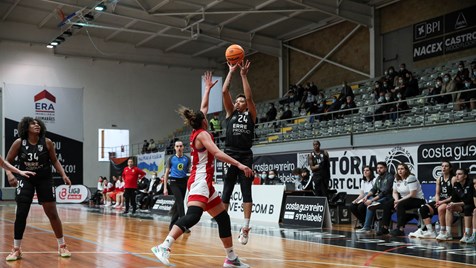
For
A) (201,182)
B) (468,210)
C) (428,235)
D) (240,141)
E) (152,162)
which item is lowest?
(428,235)

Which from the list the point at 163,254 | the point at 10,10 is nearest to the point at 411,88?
the point at 163,254

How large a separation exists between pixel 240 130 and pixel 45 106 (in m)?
24.2

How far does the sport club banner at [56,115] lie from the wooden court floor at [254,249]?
18.7m

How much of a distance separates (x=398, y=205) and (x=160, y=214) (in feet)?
25.4

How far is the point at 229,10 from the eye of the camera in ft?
77.3

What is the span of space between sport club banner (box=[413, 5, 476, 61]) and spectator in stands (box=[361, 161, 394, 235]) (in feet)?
32.9

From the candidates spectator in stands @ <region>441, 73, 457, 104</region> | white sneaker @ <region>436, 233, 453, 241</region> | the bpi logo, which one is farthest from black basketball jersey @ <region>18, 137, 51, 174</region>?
the bpi logo

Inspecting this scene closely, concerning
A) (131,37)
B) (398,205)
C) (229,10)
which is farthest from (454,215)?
(131,37)

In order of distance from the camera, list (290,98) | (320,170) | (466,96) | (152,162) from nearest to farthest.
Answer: (320,170) → (466,96) → (290,98) → (152,162)

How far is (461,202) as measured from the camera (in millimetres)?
9328

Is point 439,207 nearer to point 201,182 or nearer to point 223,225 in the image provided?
point 223,225

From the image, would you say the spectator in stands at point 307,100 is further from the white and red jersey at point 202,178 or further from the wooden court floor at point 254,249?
the white and red jersey at point 202,178

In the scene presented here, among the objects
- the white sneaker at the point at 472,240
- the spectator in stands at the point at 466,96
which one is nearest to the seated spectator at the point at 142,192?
the spectator in stands at the point at 466,96

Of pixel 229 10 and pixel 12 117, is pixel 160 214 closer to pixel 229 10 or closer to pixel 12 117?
pixel 229 10
